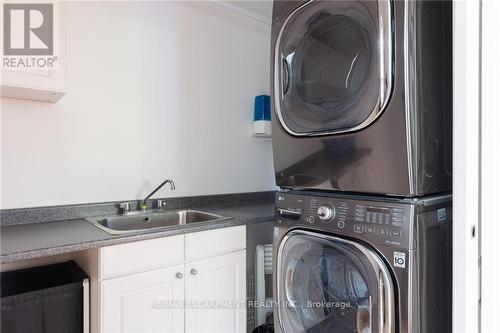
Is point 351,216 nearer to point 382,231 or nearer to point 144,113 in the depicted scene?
point 382,231

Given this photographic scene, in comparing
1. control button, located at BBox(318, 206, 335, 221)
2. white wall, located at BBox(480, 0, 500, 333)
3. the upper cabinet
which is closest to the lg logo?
the upper cabinet

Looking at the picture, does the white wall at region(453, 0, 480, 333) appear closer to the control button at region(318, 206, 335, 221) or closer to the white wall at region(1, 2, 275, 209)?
the control button at region(318, 206, 335, 221)

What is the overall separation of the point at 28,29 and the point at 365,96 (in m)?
1.53

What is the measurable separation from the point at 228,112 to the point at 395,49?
153 cm

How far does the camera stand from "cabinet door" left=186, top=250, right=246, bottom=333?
1607 mm

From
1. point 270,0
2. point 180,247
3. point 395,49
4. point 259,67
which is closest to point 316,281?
point 180,247

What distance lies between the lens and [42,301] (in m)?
1.31

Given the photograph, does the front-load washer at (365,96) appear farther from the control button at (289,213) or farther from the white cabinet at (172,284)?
the white cabinet at (172,284)

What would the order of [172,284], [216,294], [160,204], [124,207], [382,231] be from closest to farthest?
[382,231]
[172,284]
[216,294]
[124,207]
[160,204]

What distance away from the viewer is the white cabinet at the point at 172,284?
1.38 meters

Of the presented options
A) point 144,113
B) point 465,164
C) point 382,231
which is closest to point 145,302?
point 382,231

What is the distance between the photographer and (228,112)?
2.51 meters

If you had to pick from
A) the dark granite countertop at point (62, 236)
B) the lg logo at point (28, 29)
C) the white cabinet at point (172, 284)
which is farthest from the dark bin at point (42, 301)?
the lg logo at point (28, 29)

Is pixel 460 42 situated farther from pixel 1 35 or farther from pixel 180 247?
pixel 1 35
